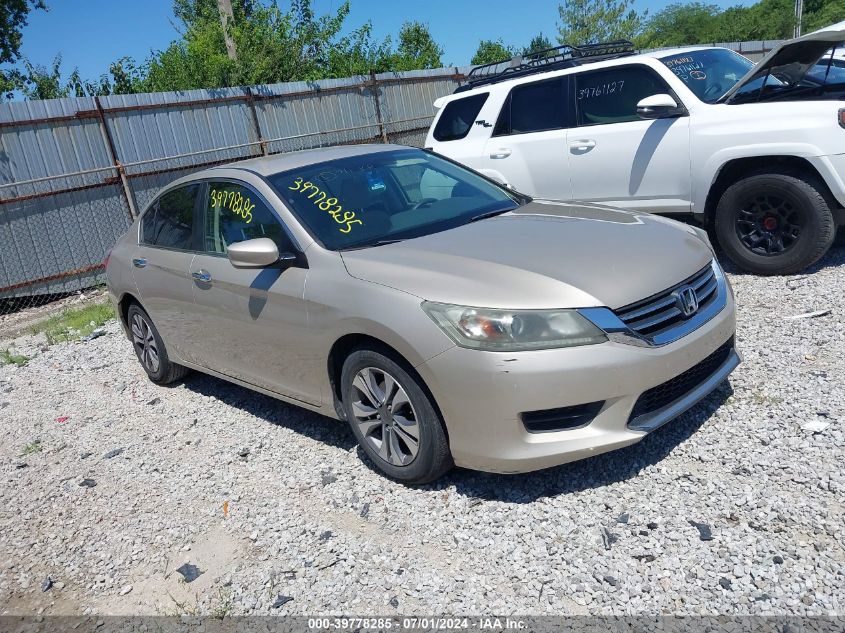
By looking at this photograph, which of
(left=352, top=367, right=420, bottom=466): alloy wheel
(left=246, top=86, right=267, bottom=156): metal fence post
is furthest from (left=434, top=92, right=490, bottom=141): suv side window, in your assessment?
(left=246, top=86, right=267, bottom=156): metal fence post

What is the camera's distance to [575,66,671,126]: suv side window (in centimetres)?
629

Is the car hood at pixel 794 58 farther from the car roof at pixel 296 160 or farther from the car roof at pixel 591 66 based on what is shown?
the car roof at pixel 296 160

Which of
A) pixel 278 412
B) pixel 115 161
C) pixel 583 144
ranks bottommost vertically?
pixel 278 412

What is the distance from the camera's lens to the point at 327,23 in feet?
65.9

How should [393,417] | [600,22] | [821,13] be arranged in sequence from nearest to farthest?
1. [393,417]
2. [600,22]
3. [821,13]

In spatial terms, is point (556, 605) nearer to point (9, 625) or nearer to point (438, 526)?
point (438, 526)

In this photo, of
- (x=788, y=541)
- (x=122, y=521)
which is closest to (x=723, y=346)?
(x=788, y=541)

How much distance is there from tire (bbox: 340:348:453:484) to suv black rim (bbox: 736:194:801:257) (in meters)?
3.78

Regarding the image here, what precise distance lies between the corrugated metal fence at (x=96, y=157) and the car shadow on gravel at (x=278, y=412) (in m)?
5.57

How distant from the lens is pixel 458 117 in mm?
7770

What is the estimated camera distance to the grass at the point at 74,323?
8084mm

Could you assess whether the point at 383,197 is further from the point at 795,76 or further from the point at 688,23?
the point at 688,23

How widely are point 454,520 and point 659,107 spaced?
4105 mm

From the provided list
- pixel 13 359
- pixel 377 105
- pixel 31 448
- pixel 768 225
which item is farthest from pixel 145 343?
pixel 377 105
